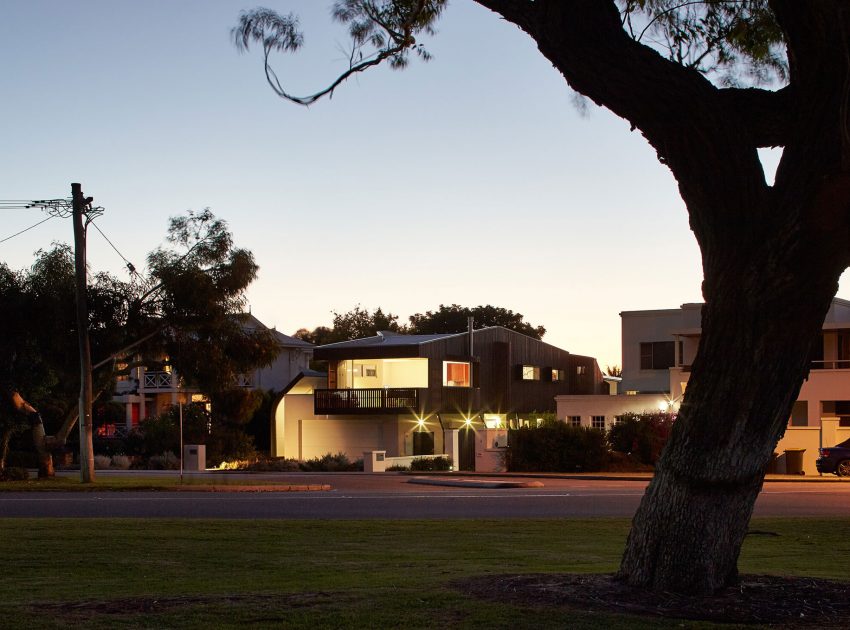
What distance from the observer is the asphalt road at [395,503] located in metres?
21.8

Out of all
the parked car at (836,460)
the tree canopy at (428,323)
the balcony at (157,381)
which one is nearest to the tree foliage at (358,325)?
the tree canopy at (428,323)

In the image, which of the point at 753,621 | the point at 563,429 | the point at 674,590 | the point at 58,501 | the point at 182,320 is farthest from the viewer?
the point at 563,429

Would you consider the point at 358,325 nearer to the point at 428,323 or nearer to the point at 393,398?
the point at 428,323

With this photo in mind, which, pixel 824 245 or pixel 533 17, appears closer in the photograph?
pixel 824 245

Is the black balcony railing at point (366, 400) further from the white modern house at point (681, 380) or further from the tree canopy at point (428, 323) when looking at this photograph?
the tree canopy at point (428, 323)

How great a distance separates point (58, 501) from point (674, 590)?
19.7m

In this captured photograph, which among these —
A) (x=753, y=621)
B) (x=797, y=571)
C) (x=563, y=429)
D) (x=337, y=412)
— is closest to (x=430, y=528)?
(x=797, y=571)

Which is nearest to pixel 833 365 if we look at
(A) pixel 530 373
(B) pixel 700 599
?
Answer: (A) pixel 530 373

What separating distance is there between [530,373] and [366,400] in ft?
41.0

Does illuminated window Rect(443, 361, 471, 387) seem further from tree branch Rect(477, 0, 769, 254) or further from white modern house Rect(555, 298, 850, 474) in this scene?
tree branch Rect(477, 0, 769, 254)

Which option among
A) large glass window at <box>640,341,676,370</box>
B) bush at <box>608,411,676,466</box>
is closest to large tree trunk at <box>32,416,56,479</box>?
bush at <box>608,411,676,466</box>

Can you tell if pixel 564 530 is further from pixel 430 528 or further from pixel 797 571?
pixel 797 571

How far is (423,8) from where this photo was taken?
1186 cm

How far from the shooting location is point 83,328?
31734mm
